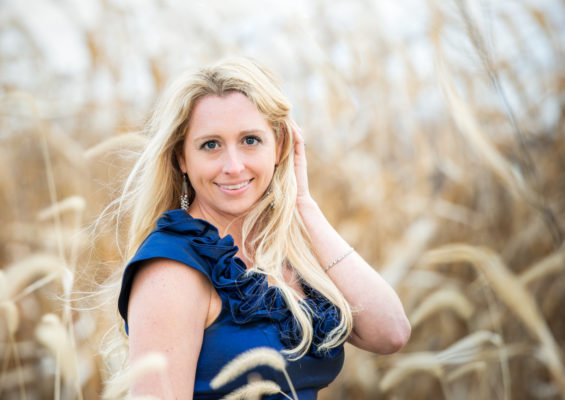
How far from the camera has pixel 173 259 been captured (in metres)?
1.40

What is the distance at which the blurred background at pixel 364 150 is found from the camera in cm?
247

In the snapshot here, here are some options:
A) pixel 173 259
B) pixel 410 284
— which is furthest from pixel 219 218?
pixel 410 284

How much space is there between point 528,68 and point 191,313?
2.12 metres

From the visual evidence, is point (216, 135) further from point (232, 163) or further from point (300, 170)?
point (300, 170)

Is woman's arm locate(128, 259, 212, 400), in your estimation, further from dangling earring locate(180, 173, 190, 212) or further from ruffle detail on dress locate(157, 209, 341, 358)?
dangling earring locate(180, 173, 190, 212)

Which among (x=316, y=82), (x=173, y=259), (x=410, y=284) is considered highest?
(x=316, y=82)

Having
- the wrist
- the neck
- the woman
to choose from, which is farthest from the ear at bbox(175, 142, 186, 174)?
the wrist

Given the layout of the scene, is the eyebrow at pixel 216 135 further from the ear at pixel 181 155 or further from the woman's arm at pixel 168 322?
the woman's arm at pixel 168 322

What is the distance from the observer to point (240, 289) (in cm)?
150

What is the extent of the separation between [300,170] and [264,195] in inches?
6.1

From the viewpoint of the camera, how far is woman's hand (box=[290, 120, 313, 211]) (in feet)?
6.04

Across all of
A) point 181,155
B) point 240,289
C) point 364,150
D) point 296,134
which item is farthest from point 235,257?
point 364,150

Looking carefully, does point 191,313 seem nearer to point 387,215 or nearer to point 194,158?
point 194,158

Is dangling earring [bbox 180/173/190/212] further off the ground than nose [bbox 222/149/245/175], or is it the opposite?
nose [bbox 222/149/245/175]
